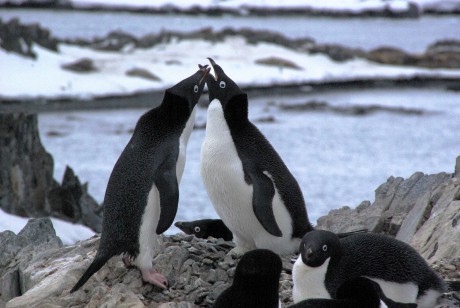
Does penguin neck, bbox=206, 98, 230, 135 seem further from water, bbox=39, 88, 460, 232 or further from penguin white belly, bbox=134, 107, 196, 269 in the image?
water, bbox=39, 88, 460, 232

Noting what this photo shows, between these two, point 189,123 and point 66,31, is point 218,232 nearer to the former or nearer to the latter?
point 189,123

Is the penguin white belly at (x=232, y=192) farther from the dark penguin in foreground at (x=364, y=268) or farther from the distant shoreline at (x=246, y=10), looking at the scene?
the distant shoreline at (x=246, y=10)

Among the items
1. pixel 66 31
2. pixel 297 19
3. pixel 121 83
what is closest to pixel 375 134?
pixel 121 83

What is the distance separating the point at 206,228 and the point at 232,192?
1.13 meters

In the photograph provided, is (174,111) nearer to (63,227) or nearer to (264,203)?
(264,203)

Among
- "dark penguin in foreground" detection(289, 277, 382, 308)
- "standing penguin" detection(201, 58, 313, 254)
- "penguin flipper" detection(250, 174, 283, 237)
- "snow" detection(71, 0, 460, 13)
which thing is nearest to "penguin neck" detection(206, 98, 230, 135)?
"standing penguin" detection(201, 58, 313, 254)

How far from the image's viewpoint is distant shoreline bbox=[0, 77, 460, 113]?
17.2 m

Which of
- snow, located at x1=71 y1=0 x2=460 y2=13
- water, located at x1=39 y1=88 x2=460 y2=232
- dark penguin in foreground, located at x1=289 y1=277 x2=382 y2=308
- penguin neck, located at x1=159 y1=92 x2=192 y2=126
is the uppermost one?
penguin neck, located at x1=159 y1=92 x2=192 y2=126

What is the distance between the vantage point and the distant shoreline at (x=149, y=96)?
17250mm

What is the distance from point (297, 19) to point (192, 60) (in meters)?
35.4

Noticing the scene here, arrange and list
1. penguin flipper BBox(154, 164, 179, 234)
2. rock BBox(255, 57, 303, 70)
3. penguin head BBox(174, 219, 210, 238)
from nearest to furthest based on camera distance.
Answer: penguin flipper BBox(154, 164, 179, 234), penguin head BBox(174, 219, 210, 238), rock BBox(255, 57, 303, 70)

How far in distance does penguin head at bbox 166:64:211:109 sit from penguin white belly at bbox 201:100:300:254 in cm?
11

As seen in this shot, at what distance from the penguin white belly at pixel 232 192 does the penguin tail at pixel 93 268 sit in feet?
2.05

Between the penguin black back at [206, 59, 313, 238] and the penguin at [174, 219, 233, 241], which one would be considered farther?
the penguin at [174, 219, 233, 241]
